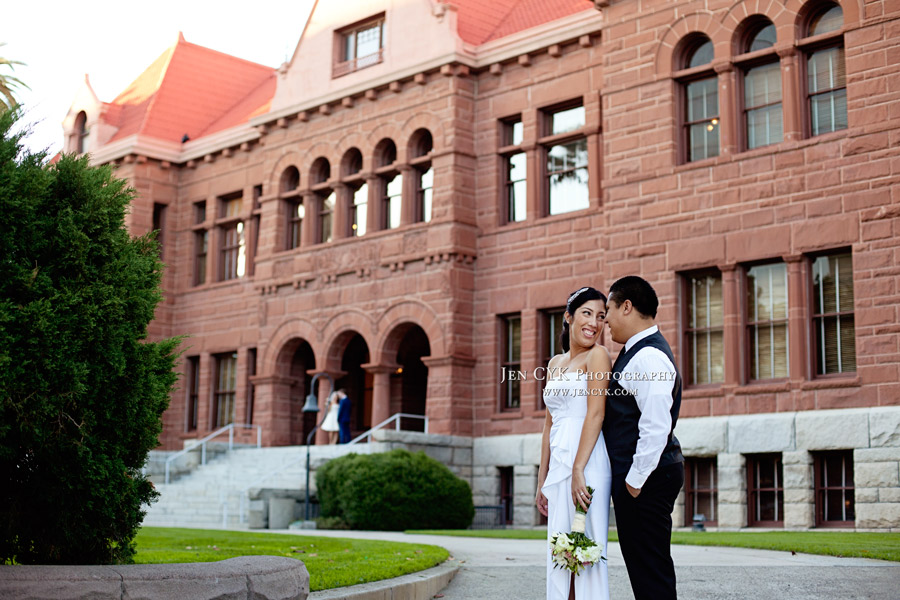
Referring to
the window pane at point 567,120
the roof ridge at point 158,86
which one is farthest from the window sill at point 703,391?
the roof ridge at point 158,86

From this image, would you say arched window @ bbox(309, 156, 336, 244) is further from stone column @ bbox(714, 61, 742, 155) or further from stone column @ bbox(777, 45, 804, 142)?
stone column @ bbox(777, 45, 804, 142)

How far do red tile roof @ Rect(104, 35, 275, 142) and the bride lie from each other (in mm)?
26814

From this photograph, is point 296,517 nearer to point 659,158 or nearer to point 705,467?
point 705,467

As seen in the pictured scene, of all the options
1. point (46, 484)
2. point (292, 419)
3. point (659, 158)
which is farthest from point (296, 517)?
point (46, 484)

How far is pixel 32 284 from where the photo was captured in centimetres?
742

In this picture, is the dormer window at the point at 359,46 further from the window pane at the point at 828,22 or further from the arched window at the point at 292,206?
the window pane at the point at 828,22

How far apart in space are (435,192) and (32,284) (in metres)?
18.4

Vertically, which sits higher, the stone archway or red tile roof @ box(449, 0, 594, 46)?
red tile roof @ box(449, 0, 594, 46)

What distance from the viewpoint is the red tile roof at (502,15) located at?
25.9 meters

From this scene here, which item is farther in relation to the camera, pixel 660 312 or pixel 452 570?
pixel 660 312

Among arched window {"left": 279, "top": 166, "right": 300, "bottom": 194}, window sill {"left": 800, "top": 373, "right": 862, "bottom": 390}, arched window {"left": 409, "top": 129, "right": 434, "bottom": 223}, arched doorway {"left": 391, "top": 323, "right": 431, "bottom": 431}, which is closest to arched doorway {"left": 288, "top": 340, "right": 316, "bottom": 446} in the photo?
arched doorway {"left": 391, "top": 323, "right": 431, "bottom": 431}

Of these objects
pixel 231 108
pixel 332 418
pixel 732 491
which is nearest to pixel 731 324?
pixel 732 491

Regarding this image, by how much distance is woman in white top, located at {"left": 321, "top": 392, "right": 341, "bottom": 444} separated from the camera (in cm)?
2553

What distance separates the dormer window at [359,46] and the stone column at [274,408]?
760 centimetres
